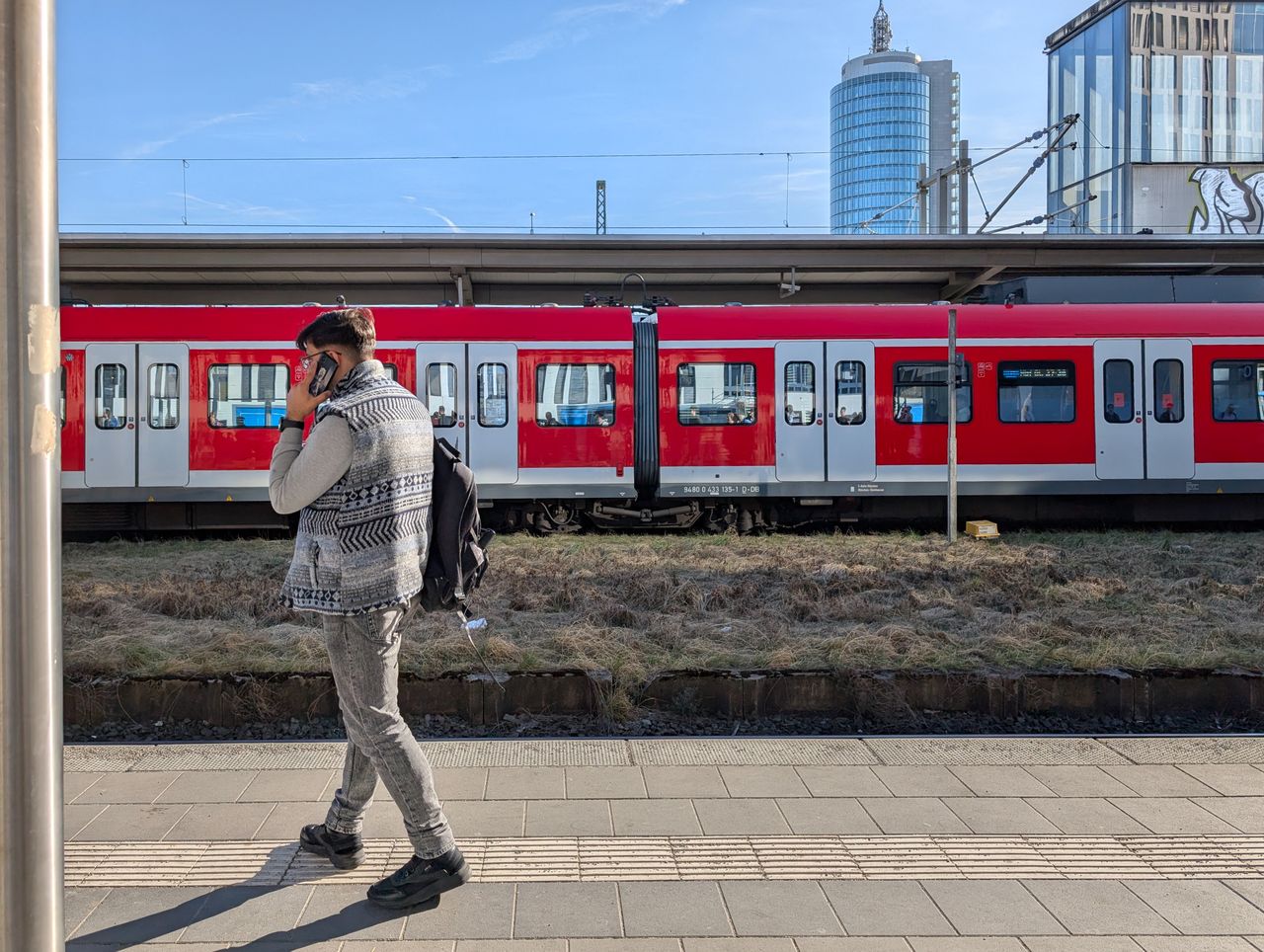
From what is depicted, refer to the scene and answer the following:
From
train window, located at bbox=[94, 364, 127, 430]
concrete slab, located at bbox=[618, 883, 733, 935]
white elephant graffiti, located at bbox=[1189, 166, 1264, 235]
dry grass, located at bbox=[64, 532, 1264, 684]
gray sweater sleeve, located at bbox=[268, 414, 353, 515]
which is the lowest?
concrete slab, located at bbox=[618, 883, 733, 935]

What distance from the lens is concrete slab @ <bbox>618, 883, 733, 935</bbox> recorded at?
142 inches

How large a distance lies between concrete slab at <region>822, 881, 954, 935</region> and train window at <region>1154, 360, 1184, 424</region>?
43.2 feet

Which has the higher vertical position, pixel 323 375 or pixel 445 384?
pixel 445 384

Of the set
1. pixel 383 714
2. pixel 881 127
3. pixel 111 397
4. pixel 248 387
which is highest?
pixel 881 127

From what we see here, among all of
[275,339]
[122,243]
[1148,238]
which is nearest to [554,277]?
[122,243]

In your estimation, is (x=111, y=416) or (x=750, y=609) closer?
(x=750, y=609)


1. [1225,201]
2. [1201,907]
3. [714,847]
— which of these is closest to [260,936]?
[714,847]

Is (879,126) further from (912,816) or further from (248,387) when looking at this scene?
(912,816)

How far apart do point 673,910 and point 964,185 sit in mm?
26703

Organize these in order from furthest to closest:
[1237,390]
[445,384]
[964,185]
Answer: [964,185] → [1237,390] → [445,384]

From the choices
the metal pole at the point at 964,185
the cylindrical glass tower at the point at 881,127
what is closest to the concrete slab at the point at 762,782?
the metal pole at the point at 964,185

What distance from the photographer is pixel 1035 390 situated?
49.6 feet

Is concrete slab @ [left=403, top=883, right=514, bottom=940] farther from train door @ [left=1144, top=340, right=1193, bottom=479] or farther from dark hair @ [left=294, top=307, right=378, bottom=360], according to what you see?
train door @ [left=1144, top=340, right=1193, bottom=479]

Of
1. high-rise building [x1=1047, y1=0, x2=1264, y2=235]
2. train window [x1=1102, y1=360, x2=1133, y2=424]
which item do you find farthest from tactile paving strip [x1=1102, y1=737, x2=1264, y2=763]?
high-rise building [x1=1047, y1=0, x2=1264, y2=235]
